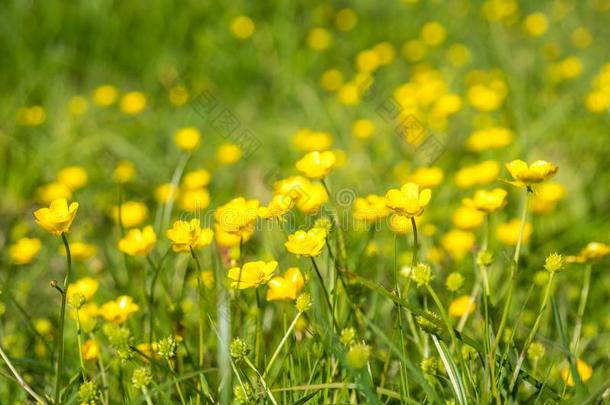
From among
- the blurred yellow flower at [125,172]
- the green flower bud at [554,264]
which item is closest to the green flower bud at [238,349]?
the green flower bud at [554,264]

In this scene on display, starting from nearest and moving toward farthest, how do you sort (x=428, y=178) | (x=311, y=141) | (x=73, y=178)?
(x=428, y=178)
(x=73, y=178)
(x=311, y=141)

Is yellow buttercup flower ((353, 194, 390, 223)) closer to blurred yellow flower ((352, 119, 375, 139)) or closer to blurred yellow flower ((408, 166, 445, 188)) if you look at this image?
blurred yellow flower ((408, 166, 445, 188))

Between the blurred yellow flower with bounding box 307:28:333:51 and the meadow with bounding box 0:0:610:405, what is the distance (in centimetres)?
2

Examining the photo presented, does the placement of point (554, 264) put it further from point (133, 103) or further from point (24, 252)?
point (133, 103)

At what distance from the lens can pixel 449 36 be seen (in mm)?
4188

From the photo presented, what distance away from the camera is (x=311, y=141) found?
9.85 ft

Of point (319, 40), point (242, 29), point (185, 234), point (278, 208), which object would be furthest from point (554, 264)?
point (242, 29)

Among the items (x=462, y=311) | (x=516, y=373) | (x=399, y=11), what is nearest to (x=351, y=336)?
(x=516, y=373)

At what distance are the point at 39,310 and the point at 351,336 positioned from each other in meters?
1.24

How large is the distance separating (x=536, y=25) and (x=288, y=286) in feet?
10.5

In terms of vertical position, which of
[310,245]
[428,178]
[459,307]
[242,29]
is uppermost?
[242,29]

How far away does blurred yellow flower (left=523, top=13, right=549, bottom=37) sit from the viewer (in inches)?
161

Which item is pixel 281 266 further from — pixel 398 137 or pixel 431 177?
pixel 398 137

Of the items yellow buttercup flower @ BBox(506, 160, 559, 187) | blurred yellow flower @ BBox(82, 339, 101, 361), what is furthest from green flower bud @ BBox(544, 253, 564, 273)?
blurred yellow flower @ BBox(82, 339, 101, 361)
